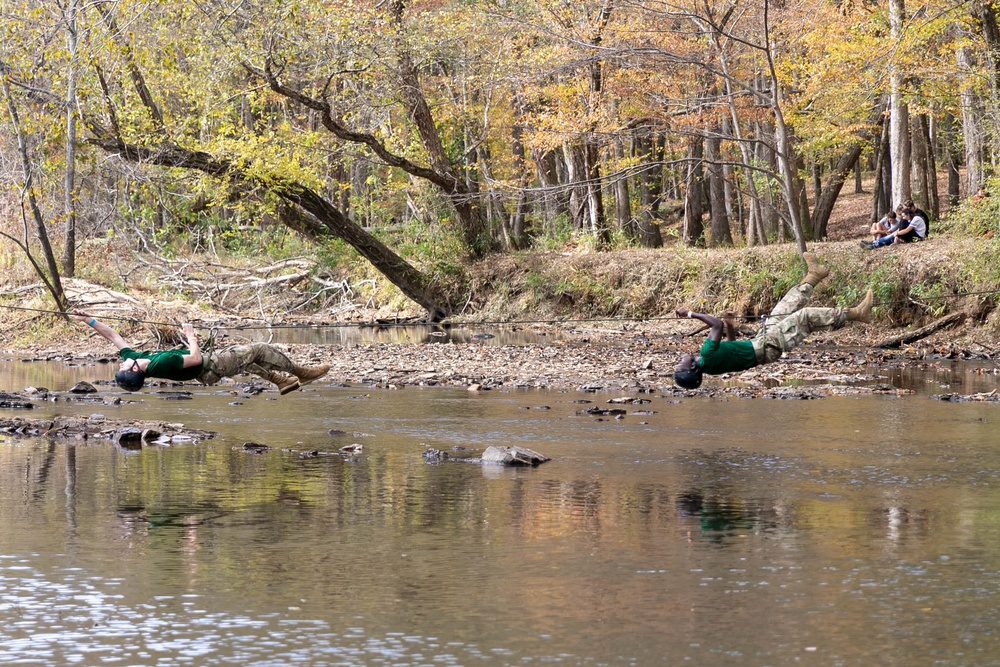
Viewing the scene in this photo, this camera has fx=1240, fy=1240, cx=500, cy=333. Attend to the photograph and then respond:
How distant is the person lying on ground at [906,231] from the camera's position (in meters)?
28.7

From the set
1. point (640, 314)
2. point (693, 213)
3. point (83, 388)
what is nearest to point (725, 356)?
point (83, 388)

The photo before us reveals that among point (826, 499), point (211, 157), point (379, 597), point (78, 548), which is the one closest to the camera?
point (379, 597)

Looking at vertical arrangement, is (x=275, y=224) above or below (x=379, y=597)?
above

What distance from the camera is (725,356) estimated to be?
13.5m

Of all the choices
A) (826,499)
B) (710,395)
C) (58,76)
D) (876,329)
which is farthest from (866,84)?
(826,499)

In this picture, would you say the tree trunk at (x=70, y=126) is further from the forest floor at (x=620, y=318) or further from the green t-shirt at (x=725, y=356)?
the green t-shirt at (x=725, y=356)

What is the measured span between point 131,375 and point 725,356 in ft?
20.8

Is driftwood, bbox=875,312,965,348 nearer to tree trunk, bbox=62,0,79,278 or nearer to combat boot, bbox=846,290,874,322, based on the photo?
combat boot, bbox=846,290,874,322

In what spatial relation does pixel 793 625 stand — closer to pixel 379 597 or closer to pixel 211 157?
pixel 379 597

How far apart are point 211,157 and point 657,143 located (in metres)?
18.1

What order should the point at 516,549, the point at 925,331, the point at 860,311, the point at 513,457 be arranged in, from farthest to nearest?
the point at 925,331, the point at 860,311, the point at 513,457, the point at 516,549

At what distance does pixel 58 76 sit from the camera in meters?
24.0

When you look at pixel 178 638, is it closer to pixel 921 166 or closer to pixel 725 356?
pixel 725 356

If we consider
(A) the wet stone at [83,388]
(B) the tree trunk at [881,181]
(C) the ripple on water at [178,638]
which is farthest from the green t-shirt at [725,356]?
(B) the tree trunk at [881,181]
